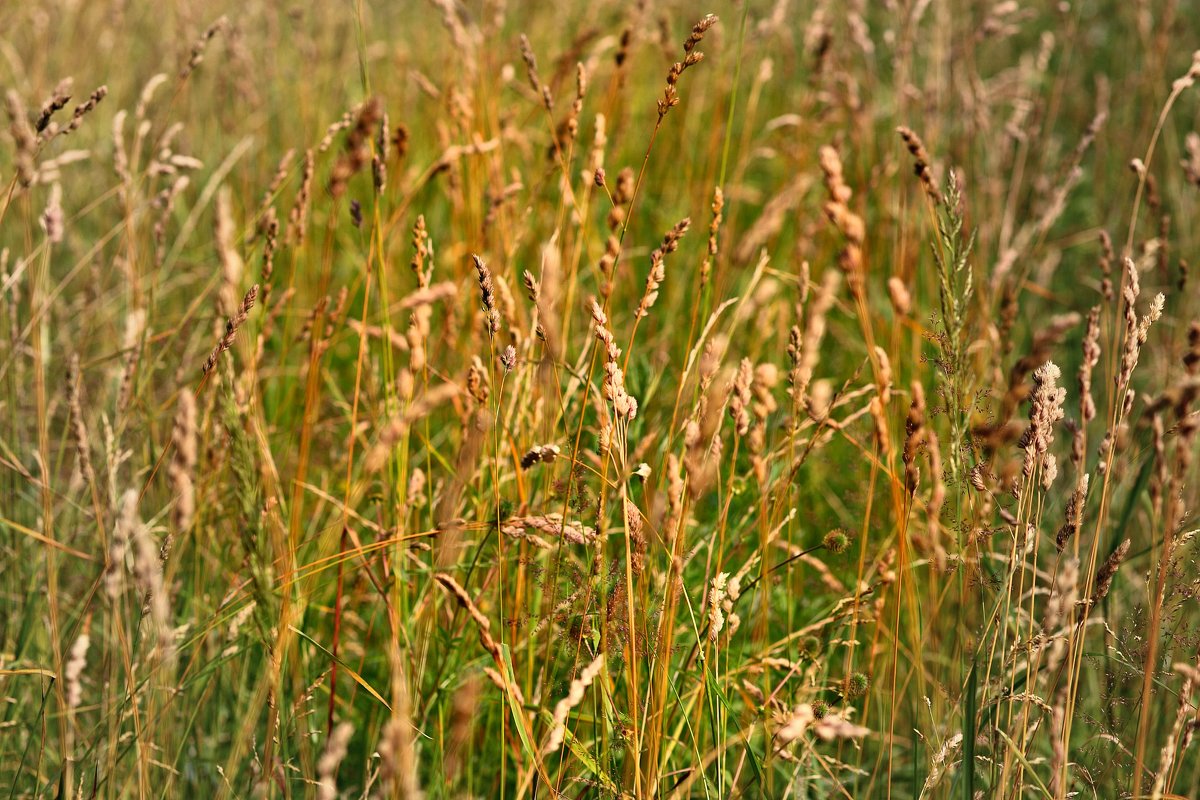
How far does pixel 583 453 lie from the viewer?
1.65 metres

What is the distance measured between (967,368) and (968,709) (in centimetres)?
41

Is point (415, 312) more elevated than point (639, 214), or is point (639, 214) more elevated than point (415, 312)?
point (415, 312)

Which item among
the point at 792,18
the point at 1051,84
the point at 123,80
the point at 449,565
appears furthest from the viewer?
the point at 792,18

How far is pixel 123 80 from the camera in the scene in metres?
3.71

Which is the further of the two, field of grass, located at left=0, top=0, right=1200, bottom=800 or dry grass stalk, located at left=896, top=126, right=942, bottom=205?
dry grass stalk, located at left=896, top=126, right=942, bottom=205

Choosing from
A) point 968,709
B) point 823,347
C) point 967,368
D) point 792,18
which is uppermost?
point 792,18

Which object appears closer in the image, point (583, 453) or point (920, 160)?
point (920, 160)

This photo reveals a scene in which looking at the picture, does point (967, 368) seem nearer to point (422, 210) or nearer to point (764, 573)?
point (764, 573)

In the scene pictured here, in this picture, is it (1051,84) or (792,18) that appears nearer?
(1051,84)

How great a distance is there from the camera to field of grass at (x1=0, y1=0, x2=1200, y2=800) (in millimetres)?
1135

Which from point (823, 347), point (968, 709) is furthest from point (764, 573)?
point (823, 347)

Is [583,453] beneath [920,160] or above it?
beneath

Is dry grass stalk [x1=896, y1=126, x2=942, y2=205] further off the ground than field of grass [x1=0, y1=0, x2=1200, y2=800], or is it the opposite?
dry grass stalk [x1=896, y1=126, x2=942, y2=205]

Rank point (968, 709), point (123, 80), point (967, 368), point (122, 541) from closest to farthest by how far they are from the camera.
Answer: point (122, 541) → point (968, 709) → point (967, 368) → point (123, 80)
